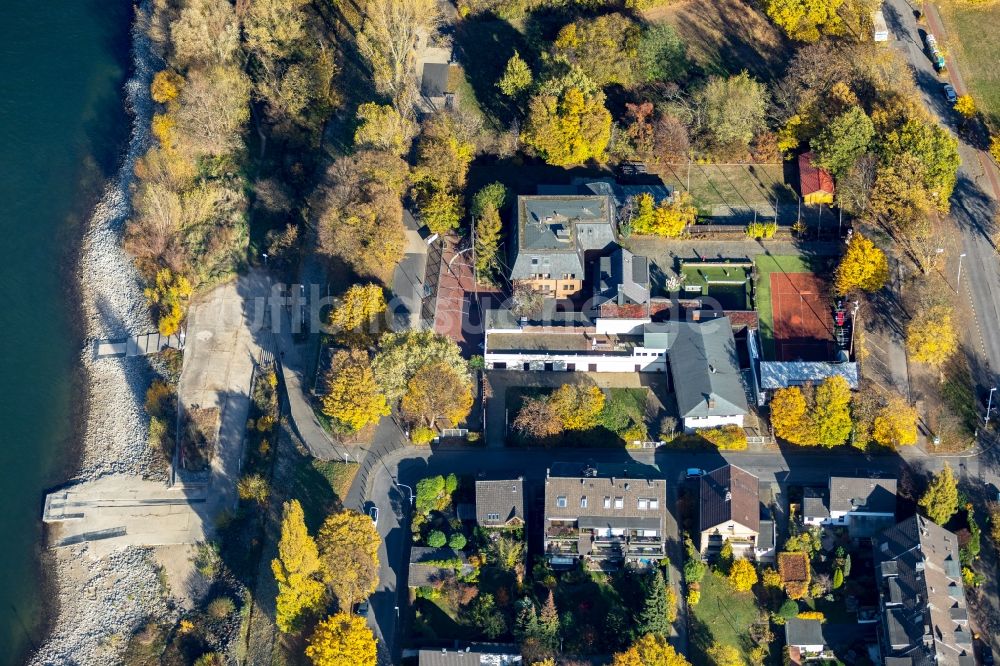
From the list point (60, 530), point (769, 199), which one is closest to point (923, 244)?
point (769, 199)

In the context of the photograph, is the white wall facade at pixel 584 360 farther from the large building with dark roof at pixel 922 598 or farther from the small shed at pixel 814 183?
the large building with dark roof at pixel 922 598

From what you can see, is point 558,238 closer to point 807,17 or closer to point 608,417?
point 608,417

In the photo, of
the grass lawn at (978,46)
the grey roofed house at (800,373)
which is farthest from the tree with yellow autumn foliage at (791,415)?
the grass lawn at (978,46)

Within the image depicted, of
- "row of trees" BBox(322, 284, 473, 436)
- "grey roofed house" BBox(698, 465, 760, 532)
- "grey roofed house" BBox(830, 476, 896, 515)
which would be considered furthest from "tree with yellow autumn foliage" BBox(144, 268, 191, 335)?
"grey roofed house" BBox(830, 476, 896, 515)

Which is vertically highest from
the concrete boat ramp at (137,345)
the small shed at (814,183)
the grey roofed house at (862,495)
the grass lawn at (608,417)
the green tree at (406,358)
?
the small shed at (814,183)

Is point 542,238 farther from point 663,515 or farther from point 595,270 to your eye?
point 663,515

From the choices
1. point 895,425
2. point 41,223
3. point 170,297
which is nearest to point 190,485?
point 170,297
